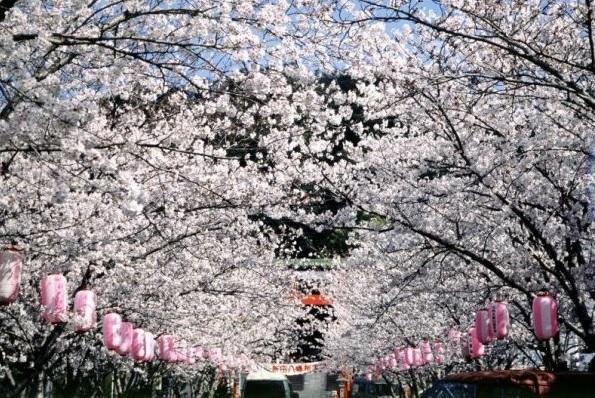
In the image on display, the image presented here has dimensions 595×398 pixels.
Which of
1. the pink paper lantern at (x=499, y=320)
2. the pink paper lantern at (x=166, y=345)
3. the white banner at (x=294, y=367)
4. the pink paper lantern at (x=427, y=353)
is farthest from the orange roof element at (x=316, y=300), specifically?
the pink paper lantern at (x=499, y=320)

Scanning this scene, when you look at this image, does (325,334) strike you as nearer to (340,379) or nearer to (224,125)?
(340,379)

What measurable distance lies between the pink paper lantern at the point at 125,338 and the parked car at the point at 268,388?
24.2 ft

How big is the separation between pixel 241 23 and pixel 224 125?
3370 mm

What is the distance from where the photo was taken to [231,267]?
16.8 metres

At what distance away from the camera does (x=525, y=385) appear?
8.11m

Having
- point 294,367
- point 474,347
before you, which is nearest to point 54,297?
point 474,347

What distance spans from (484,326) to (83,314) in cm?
697

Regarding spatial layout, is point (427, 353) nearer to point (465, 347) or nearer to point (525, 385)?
point (465, 347)

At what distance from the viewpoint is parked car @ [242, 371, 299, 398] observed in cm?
2145

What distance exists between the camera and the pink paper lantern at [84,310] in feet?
37.6

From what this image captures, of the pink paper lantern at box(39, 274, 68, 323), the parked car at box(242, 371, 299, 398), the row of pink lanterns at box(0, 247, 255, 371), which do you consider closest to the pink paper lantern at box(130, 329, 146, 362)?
the row of pink lanterns at box(0, 247, 255, 371)

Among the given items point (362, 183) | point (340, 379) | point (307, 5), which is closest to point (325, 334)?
point (340, 379)

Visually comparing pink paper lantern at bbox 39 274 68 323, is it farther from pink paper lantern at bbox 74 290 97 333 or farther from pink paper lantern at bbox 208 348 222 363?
pink paper lantern at bbox 208 348 222 363

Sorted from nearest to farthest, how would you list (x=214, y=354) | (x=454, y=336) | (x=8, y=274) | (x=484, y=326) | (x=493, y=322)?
(x=8, y=274) → (x=493, y=322) → (x=484, y=326) → (x=454, y=336) → (x=214, y=354)
